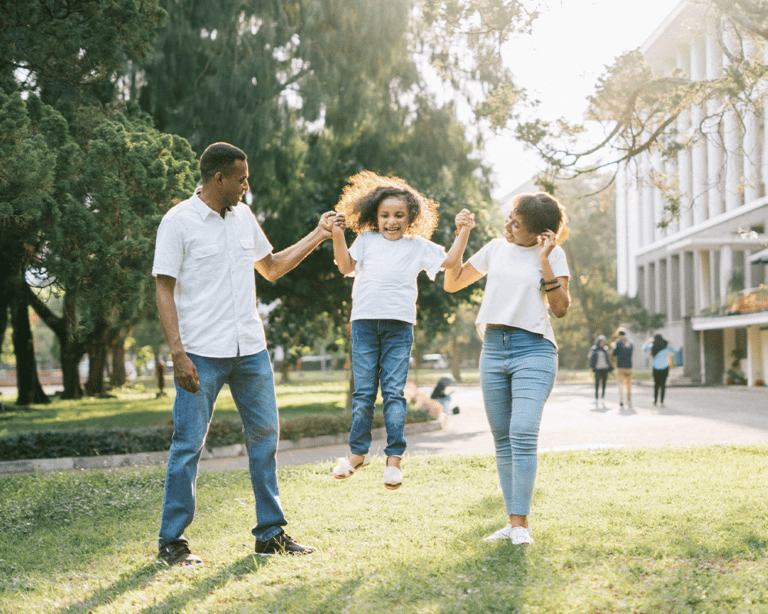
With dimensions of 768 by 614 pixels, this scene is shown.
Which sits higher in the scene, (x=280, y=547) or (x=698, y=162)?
(x=698, y=162)

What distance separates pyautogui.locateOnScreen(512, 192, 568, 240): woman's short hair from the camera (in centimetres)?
458

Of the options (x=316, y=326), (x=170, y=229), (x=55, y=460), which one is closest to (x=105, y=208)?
(x=55, y=460)

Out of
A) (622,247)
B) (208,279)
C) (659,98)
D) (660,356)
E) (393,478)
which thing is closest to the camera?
(208,279)

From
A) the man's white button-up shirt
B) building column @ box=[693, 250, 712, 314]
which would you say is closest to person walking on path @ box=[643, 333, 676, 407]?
the man's white button-up shirt

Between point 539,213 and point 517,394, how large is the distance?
110cm

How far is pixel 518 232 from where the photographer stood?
4.64 m

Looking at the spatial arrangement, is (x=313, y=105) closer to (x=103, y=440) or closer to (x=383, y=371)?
(x=103, y=440)

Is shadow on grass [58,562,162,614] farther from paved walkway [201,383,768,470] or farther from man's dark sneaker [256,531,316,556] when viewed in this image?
paved walkway [201,383,768,470]

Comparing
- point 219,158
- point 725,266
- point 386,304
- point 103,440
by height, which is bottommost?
point 103,440

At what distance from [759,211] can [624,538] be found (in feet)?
105

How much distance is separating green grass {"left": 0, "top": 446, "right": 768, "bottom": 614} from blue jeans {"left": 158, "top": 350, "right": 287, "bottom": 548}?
27cm

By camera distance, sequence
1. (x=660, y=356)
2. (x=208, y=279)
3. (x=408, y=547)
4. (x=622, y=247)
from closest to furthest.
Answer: (x=208, y=279)
(x=408, y=547)
(x=660, y=356)
(x=622, y=247)

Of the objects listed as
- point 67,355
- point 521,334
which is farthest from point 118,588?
point 67,355

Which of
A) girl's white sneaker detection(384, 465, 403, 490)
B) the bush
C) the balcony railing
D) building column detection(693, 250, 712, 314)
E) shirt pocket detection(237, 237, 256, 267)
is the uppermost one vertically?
building column detection(693, 250, 712, 314)
